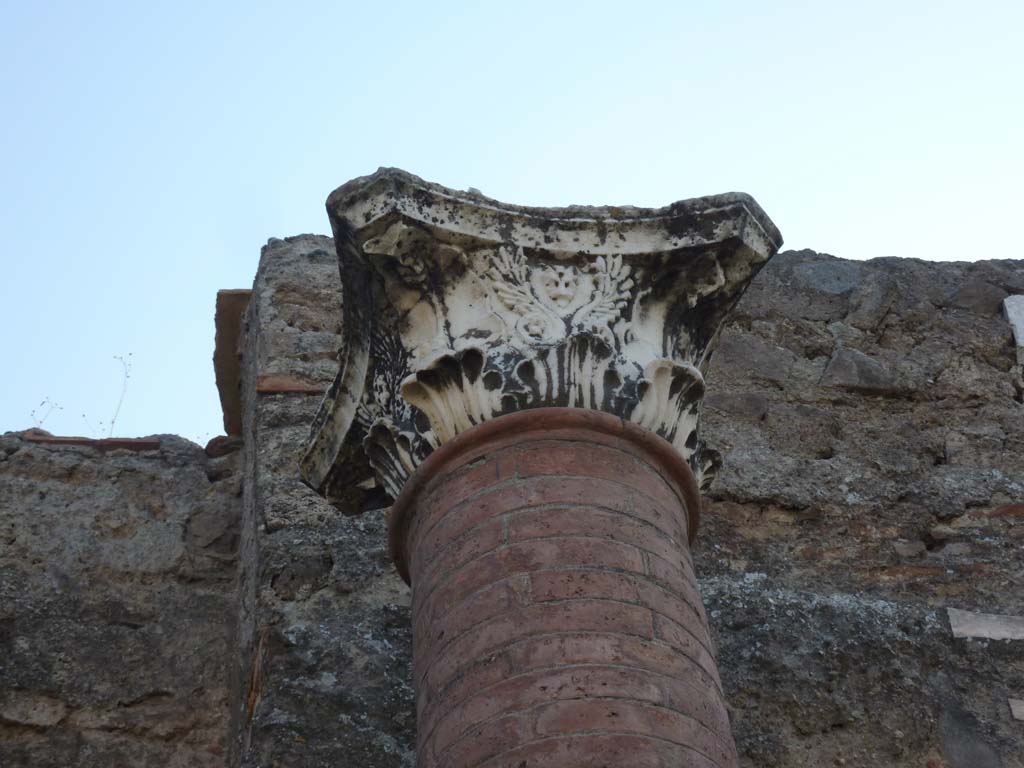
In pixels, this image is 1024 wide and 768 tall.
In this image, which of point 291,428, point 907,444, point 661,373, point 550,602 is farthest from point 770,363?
point 550,602

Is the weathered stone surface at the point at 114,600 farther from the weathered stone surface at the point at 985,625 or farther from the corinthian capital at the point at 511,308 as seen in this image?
the weathered stone surface at the point at 985,625

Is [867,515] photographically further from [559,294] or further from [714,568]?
[559,294]

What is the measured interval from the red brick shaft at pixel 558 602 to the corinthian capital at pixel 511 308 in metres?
0.17

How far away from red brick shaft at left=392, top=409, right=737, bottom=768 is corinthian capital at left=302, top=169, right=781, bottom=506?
0.54 ft

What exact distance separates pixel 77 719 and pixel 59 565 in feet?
2.26

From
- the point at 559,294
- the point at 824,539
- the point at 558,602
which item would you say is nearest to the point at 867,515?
the point at 824,539

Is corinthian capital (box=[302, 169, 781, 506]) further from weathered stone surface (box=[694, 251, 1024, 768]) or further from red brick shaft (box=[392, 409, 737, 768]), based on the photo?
weathered stone surface (box=[694, 251, 1024, 768])

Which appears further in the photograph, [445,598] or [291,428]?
[291,428]

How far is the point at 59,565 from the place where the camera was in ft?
17.6

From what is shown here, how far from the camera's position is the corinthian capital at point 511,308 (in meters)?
3.99

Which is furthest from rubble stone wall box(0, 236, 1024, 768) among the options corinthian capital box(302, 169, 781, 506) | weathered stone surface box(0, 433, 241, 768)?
corinthian capital box(302, 169, 781, 506)

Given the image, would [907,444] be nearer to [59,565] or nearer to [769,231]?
[769,231]

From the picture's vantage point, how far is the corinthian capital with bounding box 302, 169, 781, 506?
3994 millimetres

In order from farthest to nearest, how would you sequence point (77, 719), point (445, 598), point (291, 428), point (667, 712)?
point (291, 428), point (77, 719), point (445, 598), point (667, 712)
